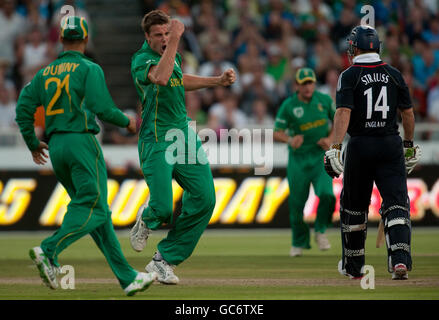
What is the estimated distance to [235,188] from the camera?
18641mm

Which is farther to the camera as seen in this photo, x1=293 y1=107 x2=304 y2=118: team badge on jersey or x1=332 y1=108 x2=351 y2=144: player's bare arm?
x1=293 y1=107 x2=304 y2=118: team badge on jersey

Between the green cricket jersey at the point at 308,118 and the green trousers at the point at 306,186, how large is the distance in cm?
17

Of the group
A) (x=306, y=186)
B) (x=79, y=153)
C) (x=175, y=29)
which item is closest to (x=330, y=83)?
(x=306, y=186)

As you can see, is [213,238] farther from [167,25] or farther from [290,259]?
[167,25]

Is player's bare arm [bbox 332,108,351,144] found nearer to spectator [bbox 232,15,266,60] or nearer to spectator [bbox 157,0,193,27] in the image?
spectator [bbox 232,15,266,60]

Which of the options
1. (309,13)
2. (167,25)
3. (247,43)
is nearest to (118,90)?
(247,43)

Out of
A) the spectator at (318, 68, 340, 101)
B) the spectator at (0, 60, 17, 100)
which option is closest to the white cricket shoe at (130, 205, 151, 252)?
the spectator at (318, 68, 340, 101)

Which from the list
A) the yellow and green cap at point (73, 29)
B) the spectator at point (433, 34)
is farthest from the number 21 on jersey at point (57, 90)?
the spectator at point (433, 34)

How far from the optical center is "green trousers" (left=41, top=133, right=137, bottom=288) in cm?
866

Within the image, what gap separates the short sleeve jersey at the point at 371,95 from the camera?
9.81 m

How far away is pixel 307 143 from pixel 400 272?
499 centimetres

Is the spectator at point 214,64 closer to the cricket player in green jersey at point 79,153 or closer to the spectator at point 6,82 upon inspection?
the spectator at point 6,82

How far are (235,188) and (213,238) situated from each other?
4.75ft

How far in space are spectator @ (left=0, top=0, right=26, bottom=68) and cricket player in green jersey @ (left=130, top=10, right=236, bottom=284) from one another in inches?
532
